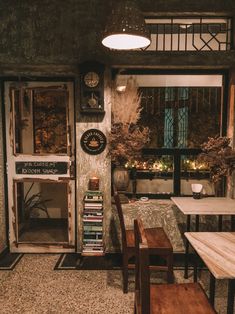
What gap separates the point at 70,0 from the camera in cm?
394

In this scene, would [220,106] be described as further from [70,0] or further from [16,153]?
[16,153]

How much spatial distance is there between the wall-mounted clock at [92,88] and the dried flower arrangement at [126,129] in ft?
0.75

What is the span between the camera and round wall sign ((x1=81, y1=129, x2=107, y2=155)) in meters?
4.11

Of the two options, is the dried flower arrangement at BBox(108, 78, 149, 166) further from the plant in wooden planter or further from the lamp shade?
the lamp shade

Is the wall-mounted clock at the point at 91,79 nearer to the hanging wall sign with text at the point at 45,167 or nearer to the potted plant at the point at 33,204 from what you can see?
the hanging wall sign with text at the point at 45,167

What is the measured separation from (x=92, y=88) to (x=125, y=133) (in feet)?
2.22

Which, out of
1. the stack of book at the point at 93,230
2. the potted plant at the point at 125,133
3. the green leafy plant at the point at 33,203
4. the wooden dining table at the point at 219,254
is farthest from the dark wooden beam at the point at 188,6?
the green leafy plant at the point at 33,203

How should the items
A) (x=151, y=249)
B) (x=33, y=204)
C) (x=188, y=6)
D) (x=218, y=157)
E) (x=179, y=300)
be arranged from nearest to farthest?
(x=179, y=300) → (x=151, y=249) → (x=218, y=157) → (x=188, y=6) → (x=33, y=204)

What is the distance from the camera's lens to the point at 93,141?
4.12 m

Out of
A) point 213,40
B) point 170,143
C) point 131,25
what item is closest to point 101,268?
point 170,143

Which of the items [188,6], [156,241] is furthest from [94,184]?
[188,6]

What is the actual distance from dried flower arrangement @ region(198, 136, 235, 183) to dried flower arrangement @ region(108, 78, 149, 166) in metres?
0.74

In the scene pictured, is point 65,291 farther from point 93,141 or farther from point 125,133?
point 125,133

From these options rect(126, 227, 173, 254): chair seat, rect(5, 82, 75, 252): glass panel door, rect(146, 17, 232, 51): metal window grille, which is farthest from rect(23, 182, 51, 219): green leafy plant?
rect(146, 17, 232, 51): metal window grille
